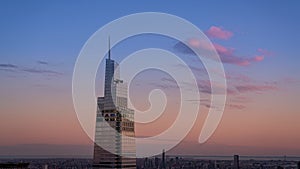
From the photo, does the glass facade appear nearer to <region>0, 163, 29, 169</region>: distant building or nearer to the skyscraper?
the skyscraper

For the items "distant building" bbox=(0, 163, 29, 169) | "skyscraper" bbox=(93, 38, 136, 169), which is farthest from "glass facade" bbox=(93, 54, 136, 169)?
"distant building" bbox=(0, 163, 29, 169)

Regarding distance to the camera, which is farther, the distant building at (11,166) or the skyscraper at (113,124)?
the skyscraper at (113,124)

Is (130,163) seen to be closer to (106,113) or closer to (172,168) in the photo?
(106,113)

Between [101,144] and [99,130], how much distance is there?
94cm

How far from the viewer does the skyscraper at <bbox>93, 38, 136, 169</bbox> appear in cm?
2881

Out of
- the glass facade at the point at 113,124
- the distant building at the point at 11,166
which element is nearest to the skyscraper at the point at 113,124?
the glass facade at the point at 113,124

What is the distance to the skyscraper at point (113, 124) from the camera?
28.8 meters

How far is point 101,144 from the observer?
29.2m

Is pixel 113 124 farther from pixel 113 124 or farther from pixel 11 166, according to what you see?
pixel 11 166

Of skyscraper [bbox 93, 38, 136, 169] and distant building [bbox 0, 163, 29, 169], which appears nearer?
distant building [bbox 0, 163, 29, 169]

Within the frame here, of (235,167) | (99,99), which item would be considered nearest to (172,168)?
(235,167)

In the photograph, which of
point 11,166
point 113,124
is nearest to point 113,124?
point 113,124

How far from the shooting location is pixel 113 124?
29.4 m

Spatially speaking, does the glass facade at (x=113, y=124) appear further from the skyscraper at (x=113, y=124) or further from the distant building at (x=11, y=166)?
the distant building at (x=11, y=166)
